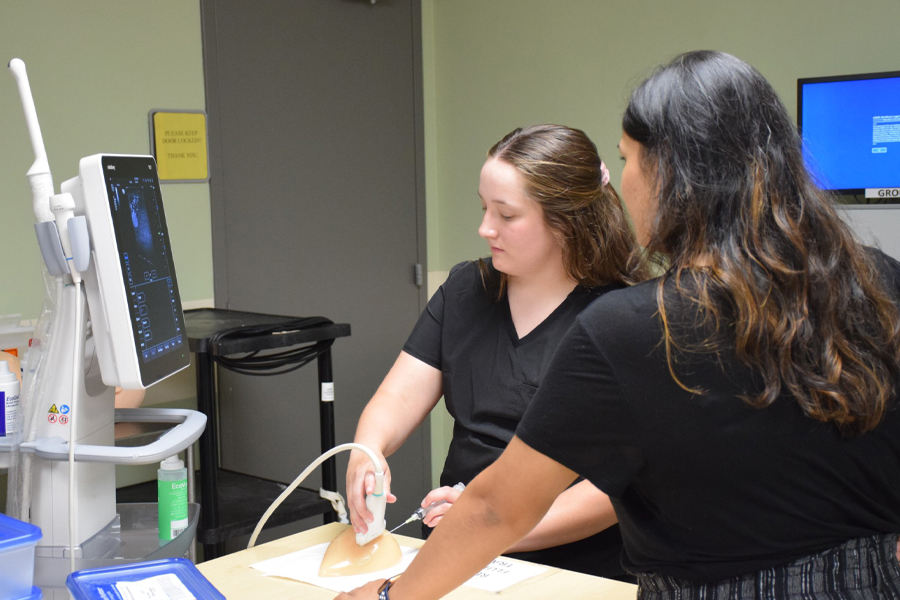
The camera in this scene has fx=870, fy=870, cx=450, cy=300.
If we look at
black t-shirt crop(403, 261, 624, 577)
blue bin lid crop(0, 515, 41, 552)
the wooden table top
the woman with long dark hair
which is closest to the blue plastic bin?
blue bin lid crop(0, 515, 41, 552)

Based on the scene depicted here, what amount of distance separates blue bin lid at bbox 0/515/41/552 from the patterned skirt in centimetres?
79

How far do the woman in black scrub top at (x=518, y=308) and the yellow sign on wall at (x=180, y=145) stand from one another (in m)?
1.23

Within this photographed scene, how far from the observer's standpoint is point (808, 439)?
0.84 meters

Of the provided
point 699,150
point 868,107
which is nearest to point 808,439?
point 699,150

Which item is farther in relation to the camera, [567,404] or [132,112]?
[132,112]

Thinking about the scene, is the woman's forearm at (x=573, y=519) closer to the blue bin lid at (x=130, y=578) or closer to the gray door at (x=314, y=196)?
the blue bin lid at (x=130, y=578)

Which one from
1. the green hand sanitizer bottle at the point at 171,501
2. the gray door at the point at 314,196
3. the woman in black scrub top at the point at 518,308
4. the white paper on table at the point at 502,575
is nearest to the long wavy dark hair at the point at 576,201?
the woman in black scrub top at the point at 518,308

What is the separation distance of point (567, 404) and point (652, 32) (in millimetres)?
2476

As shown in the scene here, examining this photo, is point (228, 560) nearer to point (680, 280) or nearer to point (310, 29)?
point (680, 280)

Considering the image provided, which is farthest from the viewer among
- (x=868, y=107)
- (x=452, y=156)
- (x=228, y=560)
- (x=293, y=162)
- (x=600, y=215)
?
(x=452, y=156)

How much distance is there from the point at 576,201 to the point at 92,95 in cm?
154

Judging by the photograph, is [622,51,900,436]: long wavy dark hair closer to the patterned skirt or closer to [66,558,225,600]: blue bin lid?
the patterned skirt

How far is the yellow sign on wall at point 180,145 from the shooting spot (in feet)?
8.61

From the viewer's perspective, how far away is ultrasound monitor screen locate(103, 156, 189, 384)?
1.25 m
